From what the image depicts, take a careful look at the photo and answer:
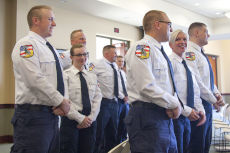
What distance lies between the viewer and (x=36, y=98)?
1874 mm

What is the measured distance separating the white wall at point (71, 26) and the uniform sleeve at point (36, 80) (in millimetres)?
3943

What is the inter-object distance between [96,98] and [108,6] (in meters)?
4.10

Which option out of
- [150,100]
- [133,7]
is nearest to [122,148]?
[150,100]

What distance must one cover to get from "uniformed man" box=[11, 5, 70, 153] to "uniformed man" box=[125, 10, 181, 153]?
1.80 ft

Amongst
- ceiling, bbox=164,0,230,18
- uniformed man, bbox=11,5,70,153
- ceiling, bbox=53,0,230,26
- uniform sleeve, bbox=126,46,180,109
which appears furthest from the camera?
ceiling, bbox=164,0,230,18

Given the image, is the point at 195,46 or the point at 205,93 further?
the point at 195,46

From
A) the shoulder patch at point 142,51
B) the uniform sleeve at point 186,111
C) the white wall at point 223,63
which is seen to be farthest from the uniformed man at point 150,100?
the white wall at point 223,63

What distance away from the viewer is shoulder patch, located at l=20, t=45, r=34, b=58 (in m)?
1.87

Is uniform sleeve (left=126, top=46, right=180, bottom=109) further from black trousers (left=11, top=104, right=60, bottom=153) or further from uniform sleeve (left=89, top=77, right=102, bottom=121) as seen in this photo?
uniform sleeve (left=89, top=77, right=102, bottom=121)

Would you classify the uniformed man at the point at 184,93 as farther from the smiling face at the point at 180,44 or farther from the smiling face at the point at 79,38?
the smiling face at the point at 79,38

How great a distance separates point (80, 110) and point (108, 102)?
133cm

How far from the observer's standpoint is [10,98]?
5.65m

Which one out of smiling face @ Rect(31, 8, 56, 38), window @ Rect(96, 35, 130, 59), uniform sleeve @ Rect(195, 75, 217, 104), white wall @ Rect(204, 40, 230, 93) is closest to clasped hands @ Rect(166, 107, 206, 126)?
uniform sleeve @ Rect(195, 75, 217, 104)

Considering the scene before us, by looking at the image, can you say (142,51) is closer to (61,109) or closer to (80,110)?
(61,109)
